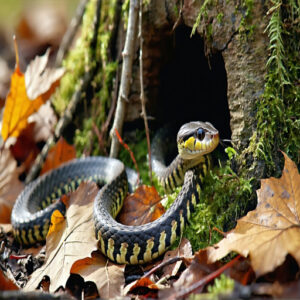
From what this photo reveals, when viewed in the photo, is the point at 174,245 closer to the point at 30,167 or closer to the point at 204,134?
the point at 204,134

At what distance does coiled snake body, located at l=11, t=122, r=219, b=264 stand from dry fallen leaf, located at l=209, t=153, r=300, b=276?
0.78 m

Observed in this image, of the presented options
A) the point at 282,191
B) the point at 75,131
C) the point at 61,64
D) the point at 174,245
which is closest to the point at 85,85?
the point at 75,131

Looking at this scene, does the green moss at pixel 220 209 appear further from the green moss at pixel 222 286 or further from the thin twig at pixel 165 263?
the green moss at pixel 222 286

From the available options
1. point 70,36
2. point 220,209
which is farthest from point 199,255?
point 70,36

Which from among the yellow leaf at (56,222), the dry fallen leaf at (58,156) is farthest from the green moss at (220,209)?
the dry fallen leaf at (58,156)

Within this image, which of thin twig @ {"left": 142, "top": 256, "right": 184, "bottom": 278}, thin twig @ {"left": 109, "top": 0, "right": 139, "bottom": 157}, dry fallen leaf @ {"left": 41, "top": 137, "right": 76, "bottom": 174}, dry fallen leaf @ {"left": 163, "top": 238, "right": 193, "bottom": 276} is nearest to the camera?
thin twig @ {"left": 142, "top": 256, "right": 184, "bottom": 278}

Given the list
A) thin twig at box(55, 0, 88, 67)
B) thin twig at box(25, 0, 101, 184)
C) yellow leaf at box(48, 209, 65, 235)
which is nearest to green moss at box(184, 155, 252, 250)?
yellow leaf at box(48, 209, 65, 235)

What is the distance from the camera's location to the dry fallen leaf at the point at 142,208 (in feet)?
14.4

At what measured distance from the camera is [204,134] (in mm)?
4125

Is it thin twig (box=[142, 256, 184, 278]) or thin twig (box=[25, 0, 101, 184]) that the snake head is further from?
thin twig (box=[25, 0, 101, 184])

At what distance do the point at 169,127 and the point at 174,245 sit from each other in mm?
2401

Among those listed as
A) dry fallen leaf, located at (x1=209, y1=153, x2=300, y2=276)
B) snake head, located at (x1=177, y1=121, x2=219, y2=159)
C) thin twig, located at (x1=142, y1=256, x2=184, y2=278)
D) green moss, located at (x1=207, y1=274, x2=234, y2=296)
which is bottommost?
thin twig, located at (x1=142, y1=256, x2=184, y2=278)

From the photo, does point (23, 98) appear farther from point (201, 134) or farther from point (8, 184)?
point (201, 134)

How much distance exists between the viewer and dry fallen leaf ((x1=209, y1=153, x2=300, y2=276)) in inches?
114
